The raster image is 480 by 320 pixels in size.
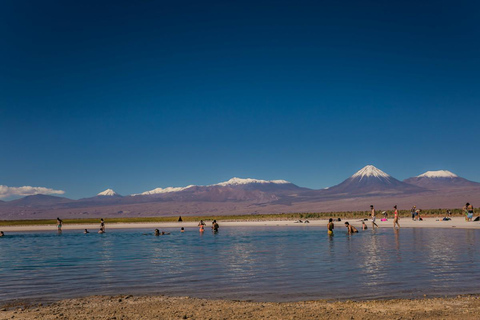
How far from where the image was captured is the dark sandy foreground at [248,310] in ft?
37.1

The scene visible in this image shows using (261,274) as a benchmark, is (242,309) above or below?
above

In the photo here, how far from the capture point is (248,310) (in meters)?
12.1

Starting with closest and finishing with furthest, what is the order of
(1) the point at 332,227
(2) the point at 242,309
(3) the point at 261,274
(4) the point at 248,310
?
(4) the point at 248,310, (2) the point at 242,309, (3) the point at 261,274, (1) the point at 332,227

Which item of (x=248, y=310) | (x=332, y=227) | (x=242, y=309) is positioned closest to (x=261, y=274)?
(x=242, y=309)

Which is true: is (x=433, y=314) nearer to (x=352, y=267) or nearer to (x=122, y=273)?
(x=352, y=267)

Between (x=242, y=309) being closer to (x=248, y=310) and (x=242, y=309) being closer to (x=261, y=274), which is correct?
(x=248, y=310)

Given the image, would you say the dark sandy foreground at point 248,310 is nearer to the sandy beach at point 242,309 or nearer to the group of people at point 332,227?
the sandy beach at point 242,309

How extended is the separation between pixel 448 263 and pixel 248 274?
33.0ft

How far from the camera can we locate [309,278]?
17.7 m

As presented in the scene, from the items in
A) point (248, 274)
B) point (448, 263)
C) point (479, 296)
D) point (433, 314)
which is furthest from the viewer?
point (448, 263)

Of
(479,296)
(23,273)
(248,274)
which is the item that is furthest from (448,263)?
(23,273)

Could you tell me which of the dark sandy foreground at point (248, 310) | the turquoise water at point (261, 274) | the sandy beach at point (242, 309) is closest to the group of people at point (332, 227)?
Result: the turquoise water at point (261, 274)

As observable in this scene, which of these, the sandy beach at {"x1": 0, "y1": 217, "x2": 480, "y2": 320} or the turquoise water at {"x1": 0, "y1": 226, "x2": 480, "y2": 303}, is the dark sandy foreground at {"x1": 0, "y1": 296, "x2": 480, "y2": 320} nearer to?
the sandy beach at {"x1": 0, "y1": 217, "x2": 480, "y2": 320}

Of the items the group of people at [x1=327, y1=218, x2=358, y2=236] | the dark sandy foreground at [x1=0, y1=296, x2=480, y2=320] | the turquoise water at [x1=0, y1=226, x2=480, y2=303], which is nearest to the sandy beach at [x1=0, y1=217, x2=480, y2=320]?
the dark sandy foreground at [x1=0, y1=296, x2=480, y2=320]
